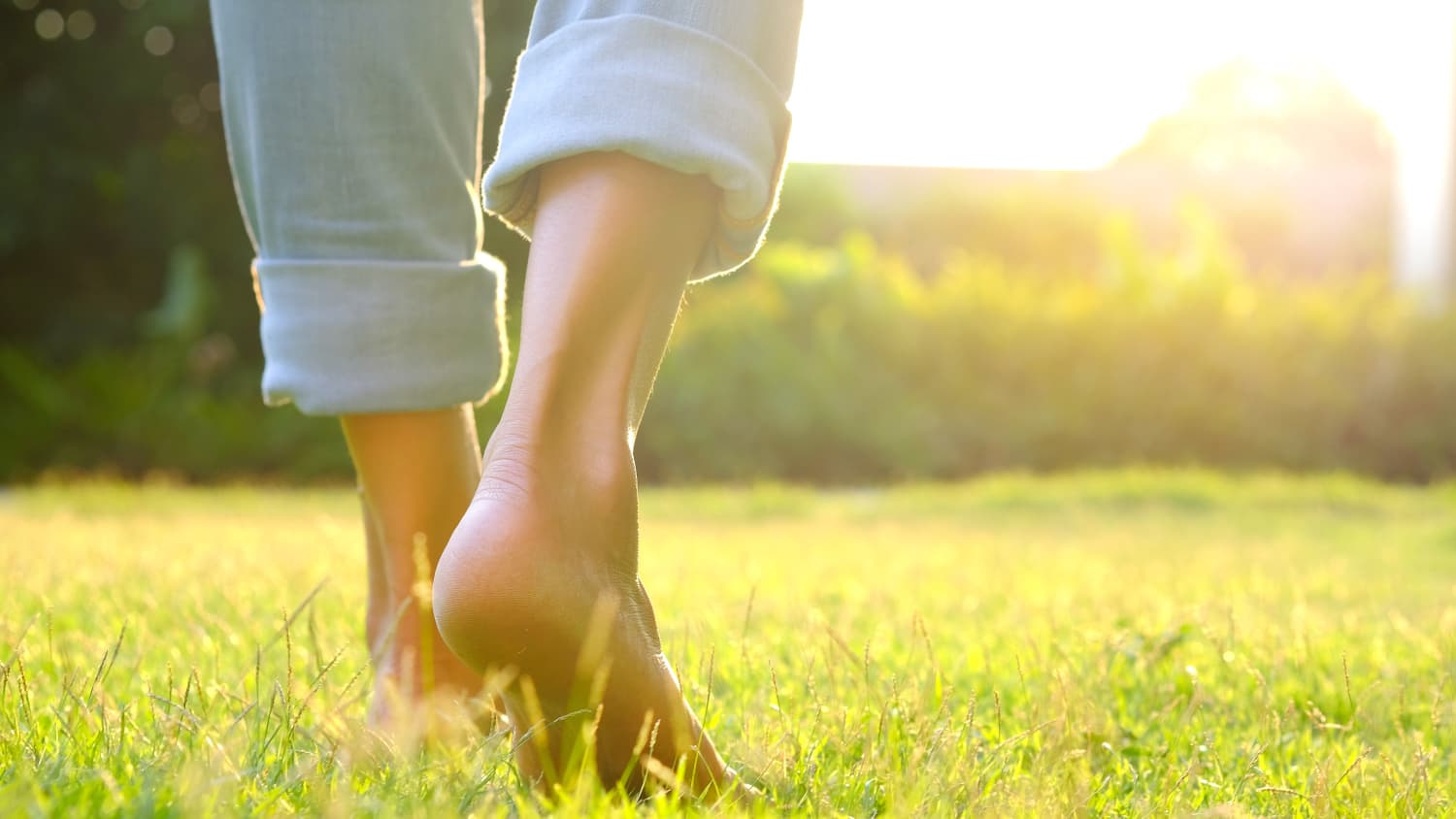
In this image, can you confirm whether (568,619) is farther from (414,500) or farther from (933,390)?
(933,390)

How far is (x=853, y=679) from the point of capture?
1475 millimetres

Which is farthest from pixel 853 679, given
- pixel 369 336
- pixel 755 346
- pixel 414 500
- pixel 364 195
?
pixel 755 346

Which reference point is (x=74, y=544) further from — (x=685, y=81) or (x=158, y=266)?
(x=158, y=266)

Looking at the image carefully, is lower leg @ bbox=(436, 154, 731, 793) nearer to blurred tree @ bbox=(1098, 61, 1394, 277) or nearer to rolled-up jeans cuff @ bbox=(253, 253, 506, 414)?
rolled-up jeans cuff @ bbox=(253, 253, 506, 414)

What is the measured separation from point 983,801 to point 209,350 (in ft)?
29.3

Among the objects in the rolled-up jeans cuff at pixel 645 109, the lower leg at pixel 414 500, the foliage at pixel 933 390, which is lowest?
the foliage at pixel 933 390

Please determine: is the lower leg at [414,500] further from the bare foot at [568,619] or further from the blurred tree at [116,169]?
the blurred tree at [116,169]

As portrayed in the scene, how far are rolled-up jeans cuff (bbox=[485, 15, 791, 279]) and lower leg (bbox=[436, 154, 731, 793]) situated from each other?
0.03 metres

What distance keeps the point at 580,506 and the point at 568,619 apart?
96mm

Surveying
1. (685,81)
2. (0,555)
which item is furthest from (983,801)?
(0,555)

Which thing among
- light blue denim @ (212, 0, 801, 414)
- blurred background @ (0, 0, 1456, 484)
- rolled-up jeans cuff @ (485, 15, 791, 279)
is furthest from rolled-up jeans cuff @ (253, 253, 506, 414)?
blurred background @ (0, 0, 1456, 484)

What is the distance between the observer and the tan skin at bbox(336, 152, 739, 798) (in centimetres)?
101

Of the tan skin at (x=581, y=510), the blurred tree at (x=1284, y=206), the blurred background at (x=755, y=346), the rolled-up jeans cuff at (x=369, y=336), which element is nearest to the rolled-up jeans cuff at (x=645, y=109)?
the tan skin at (x=581, y=510)

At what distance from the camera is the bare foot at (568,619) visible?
1.01 metres
